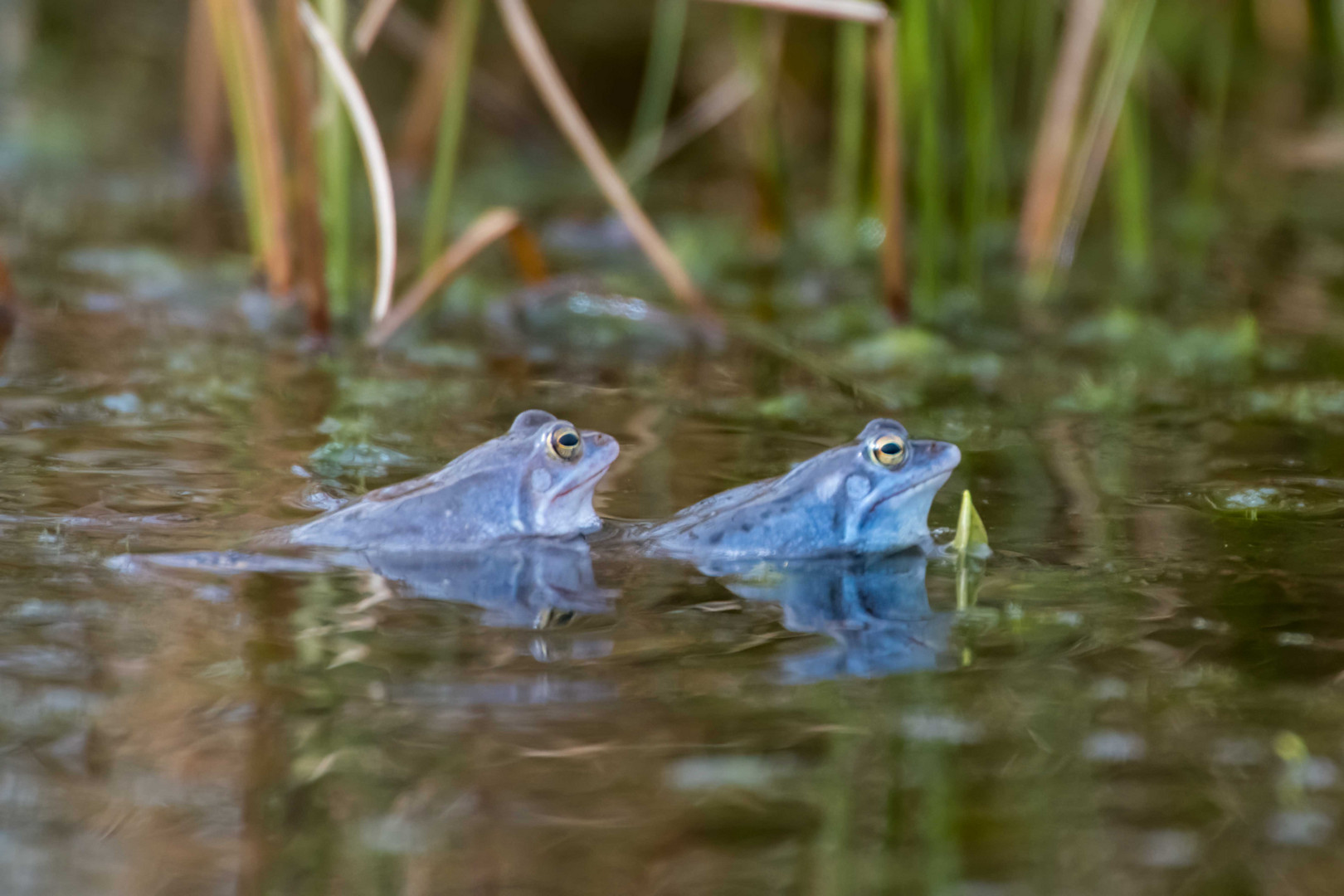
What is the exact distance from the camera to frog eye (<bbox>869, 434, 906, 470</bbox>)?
2.96 meters

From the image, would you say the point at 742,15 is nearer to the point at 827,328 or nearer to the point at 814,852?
the point at 827,328

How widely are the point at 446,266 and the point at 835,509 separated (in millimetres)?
1770

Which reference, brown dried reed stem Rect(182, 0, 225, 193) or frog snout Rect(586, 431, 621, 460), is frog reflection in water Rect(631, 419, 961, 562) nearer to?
frog snout Rect(586, 431, 621, 460)

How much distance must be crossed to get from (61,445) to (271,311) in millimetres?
1367

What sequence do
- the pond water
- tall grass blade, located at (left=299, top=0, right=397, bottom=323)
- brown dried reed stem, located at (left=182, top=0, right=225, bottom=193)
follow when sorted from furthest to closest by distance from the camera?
brown dried reed stem, located at (left=182, top=0, right=225, bottom=193), tall grass blade, located at (left=299, top=0, right=397, bottom=323), the pond water

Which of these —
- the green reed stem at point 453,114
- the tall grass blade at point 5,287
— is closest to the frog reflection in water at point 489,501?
the green reed stem at point 453,114

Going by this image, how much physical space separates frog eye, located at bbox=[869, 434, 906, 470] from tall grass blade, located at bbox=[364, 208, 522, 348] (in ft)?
5.52

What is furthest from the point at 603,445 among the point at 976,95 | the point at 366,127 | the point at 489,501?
the point at 976,95

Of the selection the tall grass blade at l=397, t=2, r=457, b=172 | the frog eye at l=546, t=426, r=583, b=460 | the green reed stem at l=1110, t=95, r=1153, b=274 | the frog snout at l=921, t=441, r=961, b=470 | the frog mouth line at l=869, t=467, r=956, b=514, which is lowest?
the frog mouth line at l=869, t=467, r=956, b=514

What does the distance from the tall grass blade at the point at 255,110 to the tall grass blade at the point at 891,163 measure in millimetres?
1768

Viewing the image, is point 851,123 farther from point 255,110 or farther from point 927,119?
point 255,110

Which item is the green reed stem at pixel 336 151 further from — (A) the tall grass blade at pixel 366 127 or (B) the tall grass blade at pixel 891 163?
(B) the tall grass blade at pixel 891 163

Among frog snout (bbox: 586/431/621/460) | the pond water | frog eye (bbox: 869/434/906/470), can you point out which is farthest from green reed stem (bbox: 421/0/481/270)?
frog eye (bbox: 869/434/906/470)

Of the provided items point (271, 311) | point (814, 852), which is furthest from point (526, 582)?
point (271, 311)
